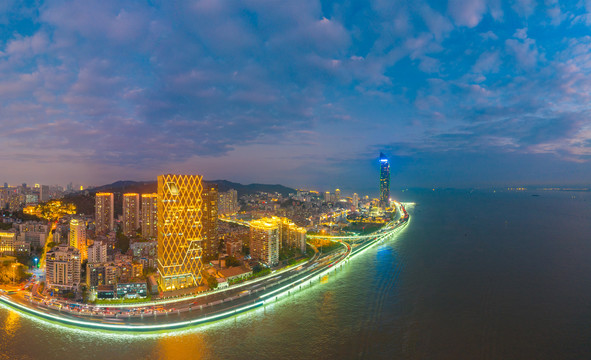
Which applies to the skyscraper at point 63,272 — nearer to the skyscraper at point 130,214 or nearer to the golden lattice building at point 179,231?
the golden lattice building at point 179,231

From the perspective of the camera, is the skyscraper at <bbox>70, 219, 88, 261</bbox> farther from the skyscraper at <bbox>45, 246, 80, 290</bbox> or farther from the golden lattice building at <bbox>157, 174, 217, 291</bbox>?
the golden lattice building at <bbox>157, 174, 217, 291</bbox>

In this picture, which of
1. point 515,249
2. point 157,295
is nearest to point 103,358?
point 157,295

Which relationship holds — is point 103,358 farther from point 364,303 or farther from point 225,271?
point 364,303

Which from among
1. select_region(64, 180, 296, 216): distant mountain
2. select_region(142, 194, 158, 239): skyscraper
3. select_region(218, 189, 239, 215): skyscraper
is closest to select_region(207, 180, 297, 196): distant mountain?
select_region(64, 180, 296, 216): distant mountain

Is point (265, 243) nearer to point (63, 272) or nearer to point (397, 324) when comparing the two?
point (397, 324)

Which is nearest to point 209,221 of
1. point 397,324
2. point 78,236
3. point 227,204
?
point 78,236

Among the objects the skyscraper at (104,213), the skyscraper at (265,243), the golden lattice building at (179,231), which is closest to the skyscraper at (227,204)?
the skyscraper at (104,213)
